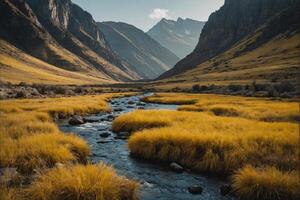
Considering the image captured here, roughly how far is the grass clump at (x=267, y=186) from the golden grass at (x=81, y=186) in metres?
4.76

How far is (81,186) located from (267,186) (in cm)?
733

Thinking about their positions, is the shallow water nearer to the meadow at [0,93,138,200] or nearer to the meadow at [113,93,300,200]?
the meadow at [113,93,300,200]

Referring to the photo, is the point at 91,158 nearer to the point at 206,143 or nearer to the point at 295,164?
the point at 206,143

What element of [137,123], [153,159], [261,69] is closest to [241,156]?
[153,159]

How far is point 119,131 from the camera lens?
27375 mm

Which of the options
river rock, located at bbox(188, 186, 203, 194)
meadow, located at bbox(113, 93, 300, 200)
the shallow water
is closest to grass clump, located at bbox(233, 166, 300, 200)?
meadow, located at bbox(113, 93, 300, 200)

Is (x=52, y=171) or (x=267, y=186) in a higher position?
(x=52, y=171)

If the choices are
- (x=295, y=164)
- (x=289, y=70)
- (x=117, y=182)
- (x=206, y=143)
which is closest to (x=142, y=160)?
(x=206, y=143)

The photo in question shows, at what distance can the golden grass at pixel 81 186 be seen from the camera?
33.1 feet

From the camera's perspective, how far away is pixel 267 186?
40.0ft

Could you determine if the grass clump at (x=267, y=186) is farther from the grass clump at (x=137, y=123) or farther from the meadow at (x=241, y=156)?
the grass clump at (x=137, y=123)

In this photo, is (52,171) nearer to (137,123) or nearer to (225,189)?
(225,189)

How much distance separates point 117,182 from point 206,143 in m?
7.72

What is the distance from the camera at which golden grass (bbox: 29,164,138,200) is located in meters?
10.1
